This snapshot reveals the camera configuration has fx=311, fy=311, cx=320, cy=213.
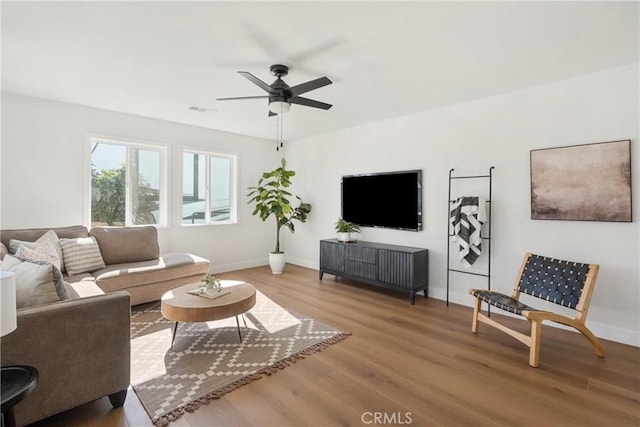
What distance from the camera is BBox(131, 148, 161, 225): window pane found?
15.5 ft

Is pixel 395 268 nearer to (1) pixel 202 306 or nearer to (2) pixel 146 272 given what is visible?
(1) pixel 202 306

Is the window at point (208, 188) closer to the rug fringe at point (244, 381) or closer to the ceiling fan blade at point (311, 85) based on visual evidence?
the ceiling fan blade at point (311, 85)

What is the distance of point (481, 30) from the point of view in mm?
2297

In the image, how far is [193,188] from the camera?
17.7 feet

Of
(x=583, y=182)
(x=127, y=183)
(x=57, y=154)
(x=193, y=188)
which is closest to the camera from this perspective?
(x=583, y=182)

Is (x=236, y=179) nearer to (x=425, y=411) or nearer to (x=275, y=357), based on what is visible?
(x=275, y=357)

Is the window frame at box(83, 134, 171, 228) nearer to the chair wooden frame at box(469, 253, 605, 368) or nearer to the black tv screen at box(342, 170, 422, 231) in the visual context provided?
the black tv screen at box(342, 170, 422, 231)

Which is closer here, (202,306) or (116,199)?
(202,306)

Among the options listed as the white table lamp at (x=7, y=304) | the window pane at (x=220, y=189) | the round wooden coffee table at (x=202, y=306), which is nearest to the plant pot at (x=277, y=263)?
the window pane at (x=220, y=189)

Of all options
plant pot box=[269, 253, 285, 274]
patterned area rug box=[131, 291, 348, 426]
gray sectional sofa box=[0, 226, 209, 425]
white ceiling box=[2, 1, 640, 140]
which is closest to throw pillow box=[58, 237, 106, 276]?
patterned area rug box=[131, 291, 348, 426]

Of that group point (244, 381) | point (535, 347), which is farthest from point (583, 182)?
point (244, 381)

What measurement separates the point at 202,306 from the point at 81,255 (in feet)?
6.33

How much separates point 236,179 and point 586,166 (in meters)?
5.03

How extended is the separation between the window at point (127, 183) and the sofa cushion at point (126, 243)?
55cm
